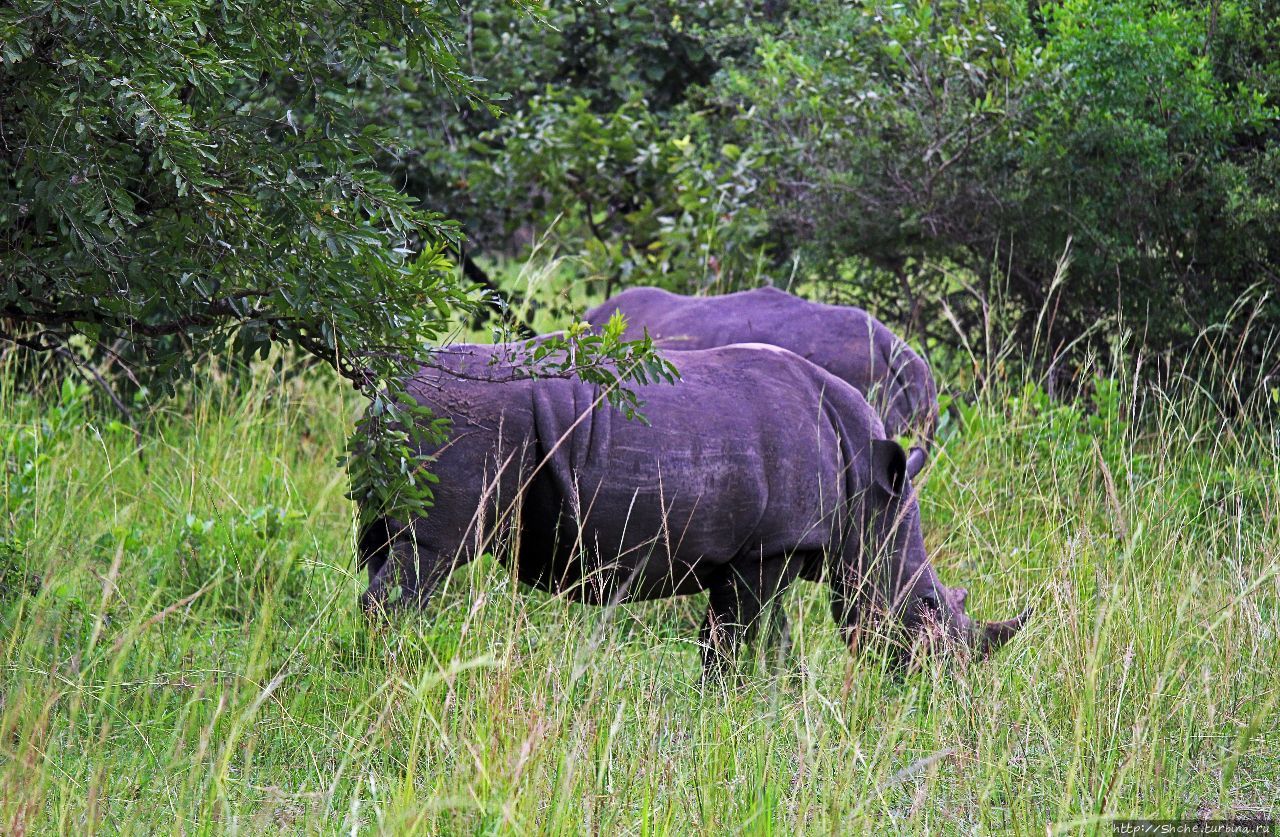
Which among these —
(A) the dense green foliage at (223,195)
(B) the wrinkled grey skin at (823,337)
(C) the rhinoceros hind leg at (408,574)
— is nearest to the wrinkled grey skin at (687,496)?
(C) the rhinoceros hind leg at (408,574)

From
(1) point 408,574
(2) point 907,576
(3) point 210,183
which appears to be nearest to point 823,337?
(2) point 907,576

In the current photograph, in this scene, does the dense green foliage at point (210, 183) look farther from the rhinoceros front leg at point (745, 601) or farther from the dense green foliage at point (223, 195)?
the rhinoceros front leg at point (745, 601)

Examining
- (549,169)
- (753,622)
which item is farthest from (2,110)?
(549,169)

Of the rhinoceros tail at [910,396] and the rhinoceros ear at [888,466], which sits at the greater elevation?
the rhinoceros ear at [888,466]

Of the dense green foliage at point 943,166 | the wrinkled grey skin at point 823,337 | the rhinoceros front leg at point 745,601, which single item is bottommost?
the rhinoceros front leg at point 745,601

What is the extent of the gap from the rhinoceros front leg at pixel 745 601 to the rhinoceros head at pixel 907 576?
11.9 inches

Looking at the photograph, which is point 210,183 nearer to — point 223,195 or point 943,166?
point 223,195

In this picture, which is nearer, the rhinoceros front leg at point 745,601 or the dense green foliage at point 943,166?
the rhinoceros front leg at point 745,601

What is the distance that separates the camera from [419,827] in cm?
272

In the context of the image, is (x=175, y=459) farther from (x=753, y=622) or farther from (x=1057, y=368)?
(x=1057, y=368)

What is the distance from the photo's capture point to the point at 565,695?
2.97m

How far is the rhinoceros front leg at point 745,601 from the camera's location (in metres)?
4.25

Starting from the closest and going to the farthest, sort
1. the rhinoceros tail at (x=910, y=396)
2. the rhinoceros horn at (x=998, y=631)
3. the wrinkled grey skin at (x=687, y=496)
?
the wrinkled grey skin at (x=687, y=496), the rhinoceros horn at (x=998, y=631), the rhinoceros tail at (x=910, y=396)

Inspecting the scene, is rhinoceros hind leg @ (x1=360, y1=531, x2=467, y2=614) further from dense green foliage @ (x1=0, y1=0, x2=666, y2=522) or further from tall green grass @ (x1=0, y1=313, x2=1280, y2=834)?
dense green foliage @ (x1=0, y1=0, x2=666, y2=522)
